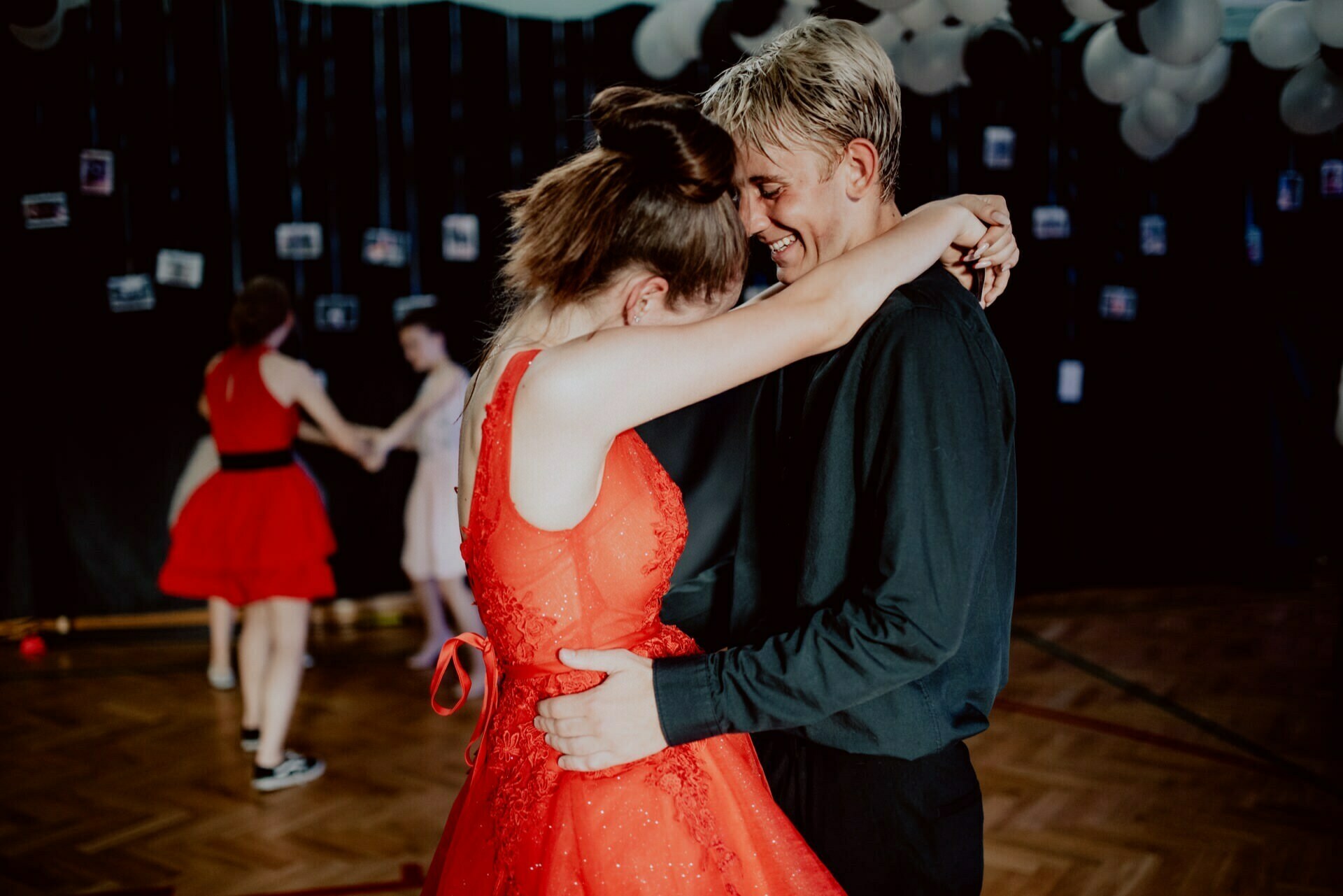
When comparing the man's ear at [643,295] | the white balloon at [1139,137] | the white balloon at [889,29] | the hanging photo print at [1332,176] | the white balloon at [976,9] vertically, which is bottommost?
the man's ear at [643,295]

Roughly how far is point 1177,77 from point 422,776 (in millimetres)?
4135

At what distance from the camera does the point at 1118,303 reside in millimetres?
6199

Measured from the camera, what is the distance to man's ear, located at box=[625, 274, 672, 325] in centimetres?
130

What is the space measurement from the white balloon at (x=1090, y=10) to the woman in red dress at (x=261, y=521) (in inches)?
113

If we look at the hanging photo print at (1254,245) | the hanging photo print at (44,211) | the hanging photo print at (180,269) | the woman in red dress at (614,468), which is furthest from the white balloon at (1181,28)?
the hanging photo print at (44,211)

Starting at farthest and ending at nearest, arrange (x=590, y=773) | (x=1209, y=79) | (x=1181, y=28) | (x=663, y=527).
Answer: (x=1209, y=79)
(x=1181, y=28)
(x=663, y=527)
(x=590, y=773)

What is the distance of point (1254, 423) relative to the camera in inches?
247

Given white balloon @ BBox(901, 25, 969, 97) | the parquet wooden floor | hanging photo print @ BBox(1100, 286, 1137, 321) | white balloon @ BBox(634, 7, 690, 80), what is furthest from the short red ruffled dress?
hanging photo print @ BBox(1100, 286, 1137, 321)

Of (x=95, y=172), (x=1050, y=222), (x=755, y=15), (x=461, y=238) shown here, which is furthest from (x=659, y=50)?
(x=95, y=172)

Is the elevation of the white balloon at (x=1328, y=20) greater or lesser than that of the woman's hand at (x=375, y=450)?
greater

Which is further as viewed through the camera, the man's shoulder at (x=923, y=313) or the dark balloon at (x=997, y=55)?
the dark balloon at (x=997, y=55)

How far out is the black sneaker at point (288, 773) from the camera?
11.1 feet

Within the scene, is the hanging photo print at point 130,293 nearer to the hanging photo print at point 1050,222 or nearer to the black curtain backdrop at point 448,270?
the black curtain backdrop at point 448,270

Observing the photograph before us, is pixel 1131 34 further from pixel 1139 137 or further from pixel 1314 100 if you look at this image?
pixel 1139 137
